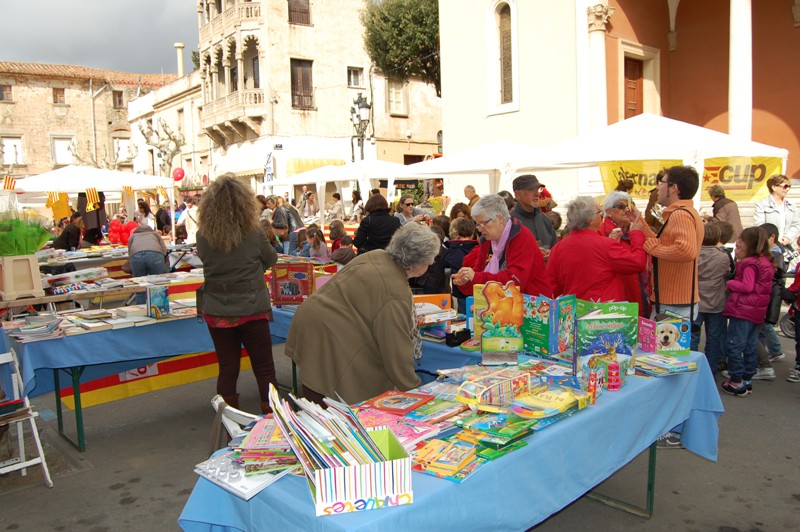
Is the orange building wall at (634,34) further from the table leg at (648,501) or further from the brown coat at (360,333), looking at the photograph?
the brown coat at (360,333)

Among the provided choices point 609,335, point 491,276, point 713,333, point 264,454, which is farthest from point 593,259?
point 264,454

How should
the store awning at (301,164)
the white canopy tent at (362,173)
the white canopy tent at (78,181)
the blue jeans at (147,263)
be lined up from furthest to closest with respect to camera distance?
the store awning at (301,164) → the white canopy tent at (362,173) → the white canopy tent at (78,181) → the blue jeans at (147,263)

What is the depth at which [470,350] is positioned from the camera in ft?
11.2

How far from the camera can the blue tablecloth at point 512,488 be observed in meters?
1.78

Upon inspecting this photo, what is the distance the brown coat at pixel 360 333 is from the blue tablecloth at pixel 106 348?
233cm

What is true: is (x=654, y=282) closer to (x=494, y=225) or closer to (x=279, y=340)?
(x=494, y=225)

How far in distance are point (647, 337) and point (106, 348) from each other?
3.64 m

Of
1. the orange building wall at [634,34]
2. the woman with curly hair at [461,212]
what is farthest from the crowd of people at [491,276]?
the orange building wall at [634,34]

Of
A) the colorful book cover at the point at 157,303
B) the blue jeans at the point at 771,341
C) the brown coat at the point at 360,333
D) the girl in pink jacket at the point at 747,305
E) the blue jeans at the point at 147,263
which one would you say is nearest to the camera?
the brown coat at the point at 360,333

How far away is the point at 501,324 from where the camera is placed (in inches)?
126

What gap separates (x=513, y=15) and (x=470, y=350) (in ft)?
46.8

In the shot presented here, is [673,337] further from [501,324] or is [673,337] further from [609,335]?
[501,324]

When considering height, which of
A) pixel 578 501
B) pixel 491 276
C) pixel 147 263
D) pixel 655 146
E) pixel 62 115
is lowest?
pixel 578 501

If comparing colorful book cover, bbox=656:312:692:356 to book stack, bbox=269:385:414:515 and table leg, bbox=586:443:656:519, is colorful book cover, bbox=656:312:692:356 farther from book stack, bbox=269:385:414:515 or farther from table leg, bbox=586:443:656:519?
book stack, bbox=269:385:414:515
